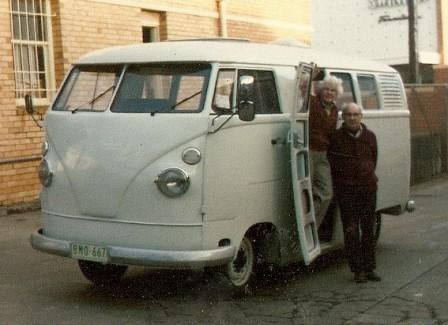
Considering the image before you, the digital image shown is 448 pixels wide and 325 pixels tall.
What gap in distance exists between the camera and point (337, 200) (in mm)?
8859

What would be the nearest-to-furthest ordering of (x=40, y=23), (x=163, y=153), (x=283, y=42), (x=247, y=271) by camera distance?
(x=163, y=153) < (x=247, y=271) < (x=283, y=42) < (x=40, y=23)

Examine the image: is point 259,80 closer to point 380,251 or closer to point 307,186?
point 307,186

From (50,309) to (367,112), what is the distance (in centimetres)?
423

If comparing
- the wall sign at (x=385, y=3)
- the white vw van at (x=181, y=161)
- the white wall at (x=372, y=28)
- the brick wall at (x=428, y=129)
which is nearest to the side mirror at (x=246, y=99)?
the white vw van at (x=181, y=161)

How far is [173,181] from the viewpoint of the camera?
7.47 m

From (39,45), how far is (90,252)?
26.6 feet

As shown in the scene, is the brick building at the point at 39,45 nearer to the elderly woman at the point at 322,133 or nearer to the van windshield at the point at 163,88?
the van windshield at the point at 163,88

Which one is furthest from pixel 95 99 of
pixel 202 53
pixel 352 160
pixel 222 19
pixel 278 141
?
pixel 222 19

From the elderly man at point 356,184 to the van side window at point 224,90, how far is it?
1344 millimetres

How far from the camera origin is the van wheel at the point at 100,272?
8.64 m

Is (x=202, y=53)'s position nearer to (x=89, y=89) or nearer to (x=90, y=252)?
(x=89, y=89)

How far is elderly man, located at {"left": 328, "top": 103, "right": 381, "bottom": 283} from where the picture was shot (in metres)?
8.70

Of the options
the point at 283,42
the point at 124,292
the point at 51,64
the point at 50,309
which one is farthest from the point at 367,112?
the point at 51,64

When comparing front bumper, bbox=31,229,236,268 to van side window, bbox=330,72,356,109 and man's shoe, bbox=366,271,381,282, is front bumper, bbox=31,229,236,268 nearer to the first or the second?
man's shoe, bbox=366,271,381,282
